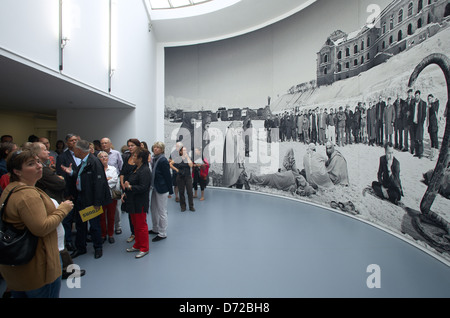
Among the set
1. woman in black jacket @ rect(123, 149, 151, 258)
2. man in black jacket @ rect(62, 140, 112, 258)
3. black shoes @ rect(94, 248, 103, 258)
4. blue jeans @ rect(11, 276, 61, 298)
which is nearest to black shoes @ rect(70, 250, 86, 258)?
man in black jacket @ rect(62, 140, 112, 258)

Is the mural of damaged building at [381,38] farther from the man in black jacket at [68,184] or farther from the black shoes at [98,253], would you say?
the black shoes at [98,253]

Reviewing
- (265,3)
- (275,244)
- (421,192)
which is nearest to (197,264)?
(275,244)

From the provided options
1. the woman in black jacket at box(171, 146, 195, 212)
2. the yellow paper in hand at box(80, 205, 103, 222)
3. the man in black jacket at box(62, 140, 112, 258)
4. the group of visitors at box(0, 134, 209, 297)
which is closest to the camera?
the group of visitors at box(0, 134, 209, 297)

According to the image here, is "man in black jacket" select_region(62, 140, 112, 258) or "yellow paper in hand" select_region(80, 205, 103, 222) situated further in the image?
"man in black jacket" select_region(62, 140, 112, 258)

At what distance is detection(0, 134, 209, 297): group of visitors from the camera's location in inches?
73.5

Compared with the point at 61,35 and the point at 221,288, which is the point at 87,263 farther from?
the point at 61,35

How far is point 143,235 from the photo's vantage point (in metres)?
4.27

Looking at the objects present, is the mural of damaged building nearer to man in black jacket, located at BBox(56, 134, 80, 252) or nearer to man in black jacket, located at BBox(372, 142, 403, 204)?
man in black jacket, located at BBox(372, 142, 403, 204)

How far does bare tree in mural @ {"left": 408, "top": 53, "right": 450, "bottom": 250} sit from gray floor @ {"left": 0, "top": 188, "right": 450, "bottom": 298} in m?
0.43

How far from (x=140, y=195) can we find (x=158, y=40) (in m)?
10.3

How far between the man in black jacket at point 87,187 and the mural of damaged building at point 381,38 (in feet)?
22.7

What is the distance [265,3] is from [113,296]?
33.7ft

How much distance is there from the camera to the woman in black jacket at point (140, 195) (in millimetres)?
4113
